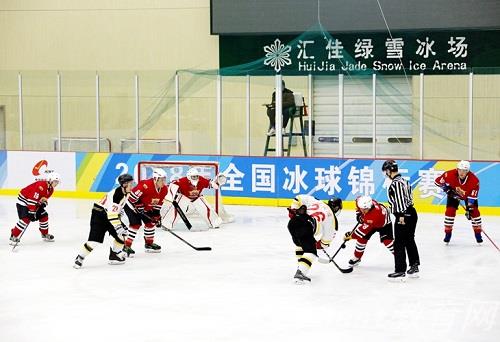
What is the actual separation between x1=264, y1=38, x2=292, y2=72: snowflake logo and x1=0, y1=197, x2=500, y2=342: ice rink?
25.9 ft

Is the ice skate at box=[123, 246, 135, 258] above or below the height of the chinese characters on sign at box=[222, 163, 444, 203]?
below

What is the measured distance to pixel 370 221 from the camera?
428 inches

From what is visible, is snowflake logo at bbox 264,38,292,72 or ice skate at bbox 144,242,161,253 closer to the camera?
ice skate at bbox 144,242,161,253

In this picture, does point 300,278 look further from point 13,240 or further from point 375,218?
point 13,240

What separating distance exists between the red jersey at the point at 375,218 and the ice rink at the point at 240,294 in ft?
1.63

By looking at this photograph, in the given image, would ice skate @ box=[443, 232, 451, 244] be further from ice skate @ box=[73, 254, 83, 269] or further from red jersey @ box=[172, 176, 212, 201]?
ice skate @ box=[73, 254, 83, 269]

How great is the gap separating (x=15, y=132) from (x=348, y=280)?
10.9 meters

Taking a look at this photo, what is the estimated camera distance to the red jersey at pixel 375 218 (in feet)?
35.6

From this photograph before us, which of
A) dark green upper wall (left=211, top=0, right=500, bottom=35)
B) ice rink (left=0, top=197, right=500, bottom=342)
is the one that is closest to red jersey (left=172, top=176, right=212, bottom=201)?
ice rink (left=0, top=197, right=500, bottom=342)

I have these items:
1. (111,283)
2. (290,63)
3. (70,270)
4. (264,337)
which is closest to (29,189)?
(70,270)

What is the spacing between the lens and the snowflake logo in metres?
21.7

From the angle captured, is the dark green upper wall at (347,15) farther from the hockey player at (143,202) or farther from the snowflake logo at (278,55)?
the hockey player at (143,202)

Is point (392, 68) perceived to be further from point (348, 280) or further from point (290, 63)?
point (348, 280)

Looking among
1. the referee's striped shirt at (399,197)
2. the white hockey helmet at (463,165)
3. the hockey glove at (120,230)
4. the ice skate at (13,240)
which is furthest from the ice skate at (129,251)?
the white hockey helmet at (463,165)
